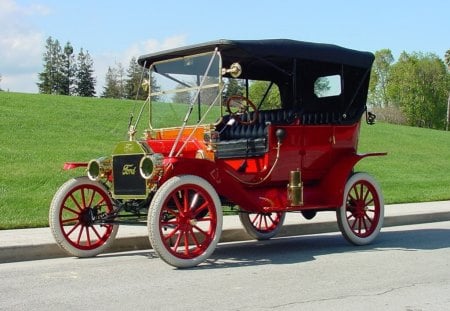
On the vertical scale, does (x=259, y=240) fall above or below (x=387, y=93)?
below

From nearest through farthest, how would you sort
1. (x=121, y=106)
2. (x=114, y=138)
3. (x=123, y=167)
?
1. (x=123, y=167)
2. (x=114, y=138)
3. (x=121, y=106)

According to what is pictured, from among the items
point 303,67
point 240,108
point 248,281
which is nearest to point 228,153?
point 240,108

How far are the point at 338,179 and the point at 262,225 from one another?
1.81 metres

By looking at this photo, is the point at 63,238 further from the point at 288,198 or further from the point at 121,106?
the point at 121,106

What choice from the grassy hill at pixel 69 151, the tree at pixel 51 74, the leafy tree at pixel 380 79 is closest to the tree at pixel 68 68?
the tree at pixel 51 74

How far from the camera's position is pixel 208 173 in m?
7.97

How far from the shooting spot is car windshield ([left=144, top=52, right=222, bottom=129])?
8.68 metres

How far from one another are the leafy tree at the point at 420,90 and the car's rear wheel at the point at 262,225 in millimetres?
85469

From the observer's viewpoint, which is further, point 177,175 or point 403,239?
point 403,239

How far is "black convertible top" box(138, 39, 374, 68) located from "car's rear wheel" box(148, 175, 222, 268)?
5.81 feet

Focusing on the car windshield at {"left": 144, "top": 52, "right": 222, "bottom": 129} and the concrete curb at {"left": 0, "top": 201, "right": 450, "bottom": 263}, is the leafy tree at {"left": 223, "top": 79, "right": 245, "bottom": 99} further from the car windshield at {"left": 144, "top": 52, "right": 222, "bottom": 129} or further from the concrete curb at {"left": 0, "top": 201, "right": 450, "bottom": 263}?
the concrete curb at {"left": 0, "top": 201, "right": 450, "bottom": 263}

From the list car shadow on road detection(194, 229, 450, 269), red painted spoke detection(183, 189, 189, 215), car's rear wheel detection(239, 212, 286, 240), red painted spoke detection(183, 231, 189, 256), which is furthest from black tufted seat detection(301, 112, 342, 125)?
red painted spoke detection(183, 231, 189, 256)

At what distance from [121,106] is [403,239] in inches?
886

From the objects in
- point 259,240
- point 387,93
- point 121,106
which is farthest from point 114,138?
point 387,93
